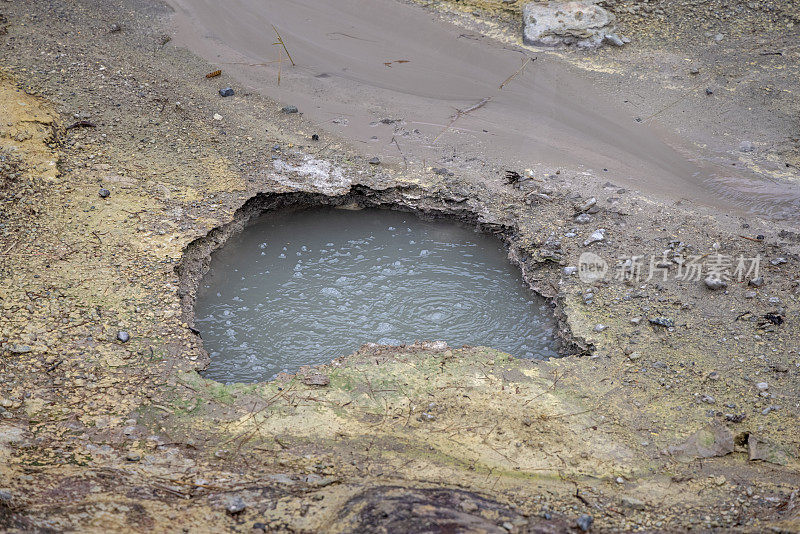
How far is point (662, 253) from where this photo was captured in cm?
568

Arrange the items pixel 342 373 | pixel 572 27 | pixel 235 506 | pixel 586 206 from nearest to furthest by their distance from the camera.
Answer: pixel 235 506, pixel 342 373, pixel 586 206, pixel 572 27

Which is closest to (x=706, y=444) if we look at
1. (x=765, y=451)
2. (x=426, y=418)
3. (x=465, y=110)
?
(x=765, y=451)

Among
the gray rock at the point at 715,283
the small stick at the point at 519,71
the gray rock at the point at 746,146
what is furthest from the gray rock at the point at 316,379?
the gray rock at the point at 746,146

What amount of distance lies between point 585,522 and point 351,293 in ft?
8.70

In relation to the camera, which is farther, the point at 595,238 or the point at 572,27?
the point at 572,27

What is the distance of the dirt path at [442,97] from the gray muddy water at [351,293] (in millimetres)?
934

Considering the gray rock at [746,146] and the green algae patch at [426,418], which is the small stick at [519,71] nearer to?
the gray rock at [746,146]

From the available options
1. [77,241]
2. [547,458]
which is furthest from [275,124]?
[547,458]

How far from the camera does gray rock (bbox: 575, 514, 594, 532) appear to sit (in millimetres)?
3706

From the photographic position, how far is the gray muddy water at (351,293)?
5215 mm

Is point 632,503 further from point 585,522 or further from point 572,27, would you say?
point 572,27

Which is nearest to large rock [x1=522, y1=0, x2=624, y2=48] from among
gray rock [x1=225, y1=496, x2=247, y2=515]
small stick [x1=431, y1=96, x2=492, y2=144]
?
small stick [x1=431, y1=96, x2=492, y2=144]

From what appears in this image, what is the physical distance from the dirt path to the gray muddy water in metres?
0.93

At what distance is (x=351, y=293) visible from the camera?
5.59 m
